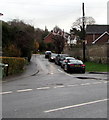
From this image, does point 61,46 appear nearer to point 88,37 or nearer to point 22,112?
point 88,37

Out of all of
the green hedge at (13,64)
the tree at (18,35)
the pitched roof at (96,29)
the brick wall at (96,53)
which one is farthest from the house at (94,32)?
the green hedge at (13,64)

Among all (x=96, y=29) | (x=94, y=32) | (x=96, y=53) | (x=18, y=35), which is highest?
(x=96, y=29)

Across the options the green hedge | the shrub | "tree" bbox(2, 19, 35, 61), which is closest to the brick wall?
"tree" bbox(2, 19, 35, 61)

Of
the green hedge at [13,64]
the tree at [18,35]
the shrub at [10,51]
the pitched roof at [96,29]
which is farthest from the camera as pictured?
the pitched roof at [96,29]

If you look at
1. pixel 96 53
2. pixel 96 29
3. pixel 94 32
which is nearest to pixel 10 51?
pixel 96 53

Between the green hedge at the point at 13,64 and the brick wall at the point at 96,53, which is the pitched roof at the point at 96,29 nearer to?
the brick wall at the point at 96,53

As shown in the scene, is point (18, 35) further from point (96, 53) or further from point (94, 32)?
point (94, 32)

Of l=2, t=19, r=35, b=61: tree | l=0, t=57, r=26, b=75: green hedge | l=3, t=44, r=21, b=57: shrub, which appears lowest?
l=0, t=57, r=26, b=75: green hedge

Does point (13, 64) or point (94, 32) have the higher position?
point (94, 32)

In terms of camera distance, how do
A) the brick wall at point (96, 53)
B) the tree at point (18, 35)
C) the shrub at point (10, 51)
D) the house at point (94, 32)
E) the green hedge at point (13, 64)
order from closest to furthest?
the green hedge at point (13, 64)
the shrub at point (10, 51)
the tree at point (18, 35)
the brick wall at point (96, 53)
the house at point (94, 32)

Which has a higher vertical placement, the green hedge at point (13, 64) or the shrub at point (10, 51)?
the shrub at point (10, 51)

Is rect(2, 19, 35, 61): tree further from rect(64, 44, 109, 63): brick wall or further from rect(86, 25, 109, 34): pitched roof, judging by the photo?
rect(86, 25, 109, 34): pitched roof

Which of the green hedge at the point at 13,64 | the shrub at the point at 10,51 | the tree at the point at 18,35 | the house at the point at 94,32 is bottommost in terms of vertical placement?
the green hedge at the point at 13,64

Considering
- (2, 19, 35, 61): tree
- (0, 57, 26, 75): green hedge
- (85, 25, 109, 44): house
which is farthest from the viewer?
(85, 25, 109, 44): house
